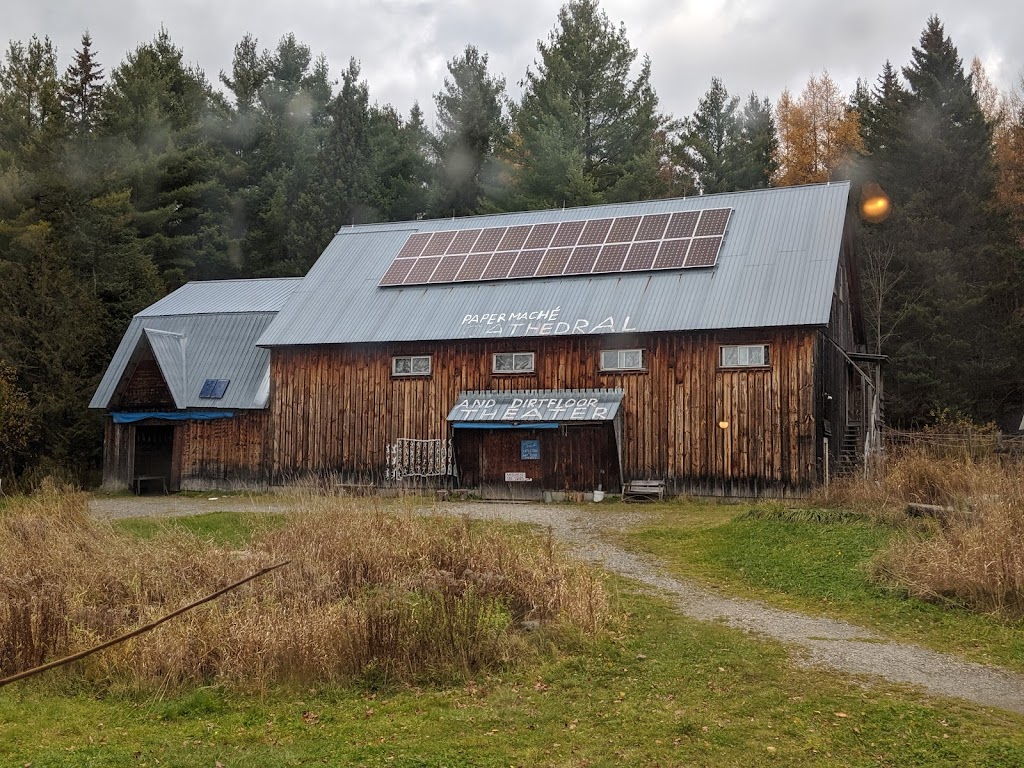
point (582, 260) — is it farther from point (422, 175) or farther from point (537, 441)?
point (422, 175)

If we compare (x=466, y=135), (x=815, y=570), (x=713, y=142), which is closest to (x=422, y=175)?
(x=466, y=135)

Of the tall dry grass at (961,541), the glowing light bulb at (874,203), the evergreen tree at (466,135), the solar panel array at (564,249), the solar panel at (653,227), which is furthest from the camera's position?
the evergreen tree at (466,135)

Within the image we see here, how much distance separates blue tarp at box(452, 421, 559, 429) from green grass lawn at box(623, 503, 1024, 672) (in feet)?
15.7

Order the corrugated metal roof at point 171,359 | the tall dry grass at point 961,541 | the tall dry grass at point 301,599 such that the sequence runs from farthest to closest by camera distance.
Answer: the corrugated metal roof at point 171,359, the tall dry grass at point 961,541, the tall dry grass at point 301,599

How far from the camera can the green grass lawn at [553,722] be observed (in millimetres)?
6875

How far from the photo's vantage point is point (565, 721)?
25.1 feet

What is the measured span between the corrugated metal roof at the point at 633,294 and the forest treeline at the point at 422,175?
9671 mm

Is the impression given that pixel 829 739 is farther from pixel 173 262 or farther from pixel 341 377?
pixel 173 262

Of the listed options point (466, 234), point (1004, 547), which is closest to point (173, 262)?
point (466, 234)

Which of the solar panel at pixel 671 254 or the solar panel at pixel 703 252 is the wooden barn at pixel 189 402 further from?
the solar panel at pixel 703 252

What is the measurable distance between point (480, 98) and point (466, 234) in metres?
23.6

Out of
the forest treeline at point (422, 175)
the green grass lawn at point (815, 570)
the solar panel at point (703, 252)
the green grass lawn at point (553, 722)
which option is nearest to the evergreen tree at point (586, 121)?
the forest treeline at point (422, 175)

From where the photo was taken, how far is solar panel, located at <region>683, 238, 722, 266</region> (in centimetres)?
2523

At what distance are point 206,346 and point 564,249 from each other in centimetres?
1152
